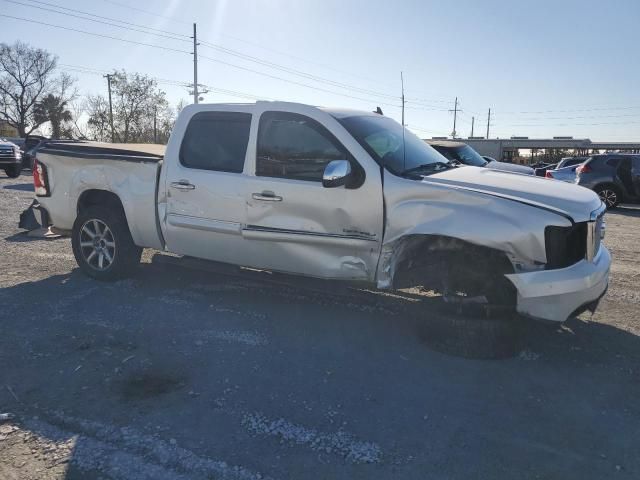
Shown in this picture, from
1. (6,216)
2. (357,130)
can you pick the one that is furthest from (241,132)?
(6,216)

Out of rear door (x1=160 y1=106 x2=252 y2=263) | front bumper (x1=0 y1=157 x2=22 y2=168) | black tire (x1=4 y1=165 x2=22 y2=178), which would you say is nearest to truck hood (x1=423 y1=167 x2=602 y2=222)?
rear door (x1=160 y1=106 x2=252 y2=263)

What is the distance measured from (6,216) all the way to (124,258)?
238 inches

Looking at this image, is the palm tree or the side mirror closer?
the side mirror

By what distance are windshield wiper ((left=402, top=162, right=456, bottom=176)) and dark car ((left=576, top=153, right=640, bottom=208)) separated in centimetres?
1239

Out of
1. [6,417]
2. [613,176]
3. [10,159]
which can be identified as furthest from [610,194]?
[10,159]

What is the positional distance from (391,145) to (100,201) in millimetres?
3479

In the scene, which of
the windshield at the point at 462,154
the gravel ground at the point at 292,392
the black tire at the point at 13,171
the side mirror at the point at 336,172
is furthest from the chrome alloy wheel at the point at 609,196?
the black tire at the point at 13,171

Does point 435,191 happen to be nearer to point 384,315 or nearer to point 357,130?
point 357,130

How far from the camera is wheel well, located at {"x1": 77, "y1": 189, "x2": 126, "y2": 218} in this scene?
5.90 metres

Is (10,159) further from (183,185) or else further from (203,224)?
(203,224)

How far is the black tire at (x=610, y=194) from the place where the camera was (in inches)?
605

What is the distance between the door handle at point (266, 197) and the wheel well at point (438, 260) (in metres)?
1.20

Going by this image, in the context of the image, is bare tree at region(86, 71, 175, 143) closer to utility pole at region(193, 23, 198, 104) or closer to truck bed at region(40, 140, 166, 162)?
utility pole at region(193, 23, 198, 104)

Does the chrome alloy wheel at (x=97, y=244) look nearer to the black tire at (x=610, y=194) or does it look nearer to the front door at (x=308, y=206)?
the front door at (x=308, y=206)
